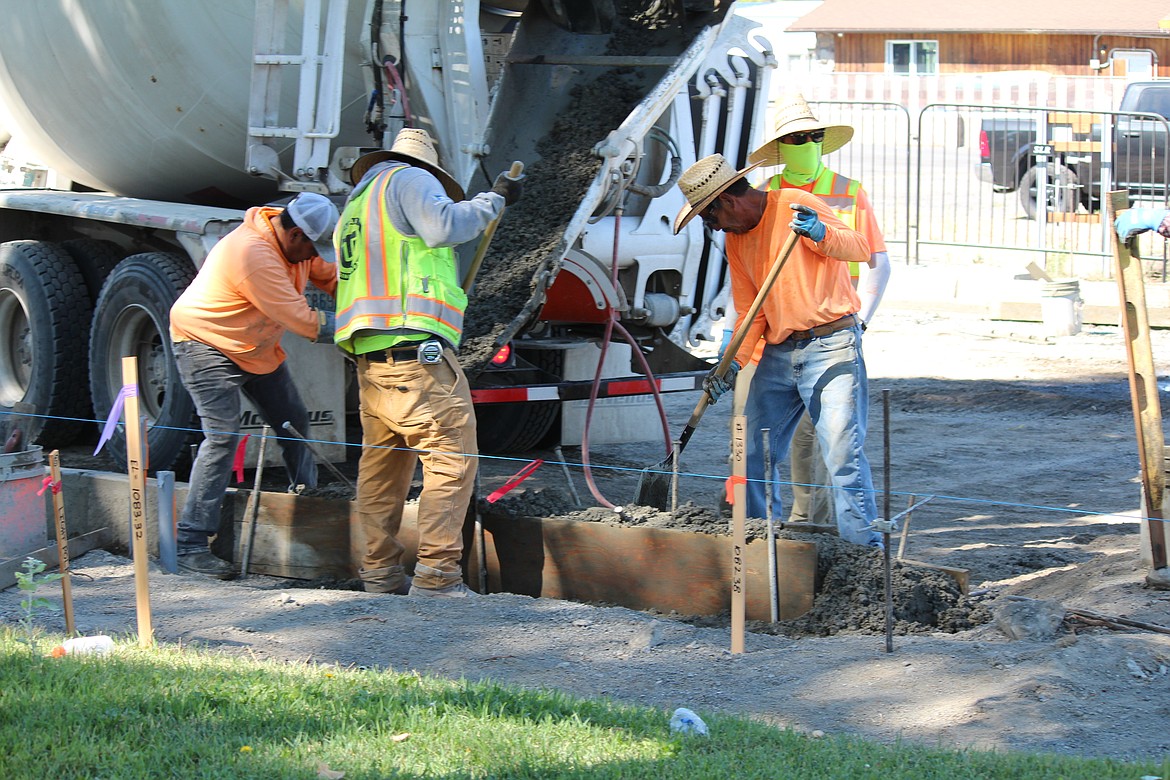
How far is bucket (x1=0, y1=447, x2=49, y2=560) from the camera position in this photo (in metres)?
5.67

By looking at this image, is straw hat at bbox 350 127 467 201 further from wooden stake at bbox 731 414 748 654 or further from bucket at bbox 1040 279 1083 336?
bucket at bbox 1040 279 1083 336

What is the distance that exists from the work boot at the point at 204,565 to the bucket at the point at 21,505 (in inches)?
22.9

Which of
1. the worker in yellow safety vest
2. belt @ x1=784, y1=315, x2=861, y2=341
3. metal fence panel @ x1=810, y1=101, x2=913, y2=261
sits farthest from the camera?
metal fence panel @ x1=810, y1=101, x2=913, y2=261

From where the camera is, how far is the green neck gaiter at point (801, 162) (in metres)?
5.93

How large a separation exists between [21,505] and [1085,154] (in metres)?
12.8

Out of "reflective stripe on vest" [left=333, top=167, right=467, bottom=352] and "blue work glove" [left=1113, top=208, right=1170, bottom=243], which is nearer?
"blue work glove" [left=1113, top=208, right=1170, bottom=243]

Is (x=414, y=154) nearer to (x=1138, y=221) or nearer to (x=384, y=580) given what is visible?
(x=384, y=580)

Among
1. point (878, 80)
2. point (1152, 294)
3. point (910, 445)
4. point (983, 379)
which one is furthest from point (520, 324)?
point (878, 80)

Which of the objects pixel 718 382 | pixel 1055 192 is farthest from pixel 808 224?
pixel 1055 192

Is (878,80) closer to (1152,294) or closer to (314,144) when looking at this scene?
(1152,294)

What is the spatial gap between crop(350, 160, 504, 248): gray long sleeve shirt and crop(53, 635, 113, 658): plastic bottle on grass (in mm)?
1862

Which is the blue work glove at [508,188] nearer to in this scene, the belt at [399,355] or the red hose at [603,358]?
the belt at [399,355]

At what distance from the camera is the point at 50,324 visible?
312 inches

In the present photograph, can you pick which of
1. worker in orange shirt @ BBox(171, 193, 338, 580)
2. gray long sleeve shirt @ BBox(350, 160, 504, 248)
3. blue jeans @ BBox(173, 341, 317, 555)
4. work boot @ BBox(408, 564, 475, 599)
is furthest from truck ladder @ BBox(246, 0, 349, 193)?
work boot @ BBox(408, 564, 475, 599)
